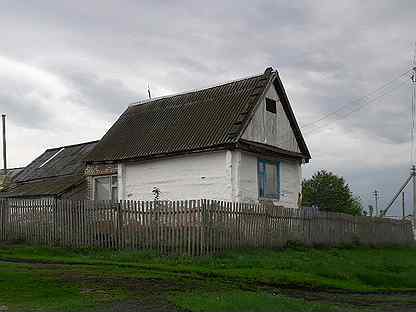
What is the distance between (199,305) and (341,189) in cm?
4627

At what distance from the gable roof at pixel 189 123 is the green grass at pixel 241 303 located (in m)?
13.0

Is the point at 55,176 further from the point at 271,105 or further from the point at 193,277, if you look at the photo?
the point at 193,277

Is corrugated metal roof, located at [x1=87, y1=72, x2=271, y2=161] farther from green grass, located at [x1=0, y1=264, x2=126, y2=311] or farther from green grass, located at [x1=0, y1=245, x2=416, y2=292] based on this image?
green grass, located at [x1=0, y1=264, x2=126, y2=311]

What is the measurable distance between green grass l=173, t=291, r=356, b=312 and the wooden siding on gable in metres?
14.0

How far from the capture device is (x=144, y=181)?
26203 millimetres

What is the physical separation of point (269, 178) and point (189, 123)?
14.1 ft

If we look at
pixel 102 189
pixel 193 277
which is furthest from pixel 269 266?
pixel 102 189

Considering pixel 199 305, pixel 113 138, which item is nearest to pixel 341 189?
pixel 113 138

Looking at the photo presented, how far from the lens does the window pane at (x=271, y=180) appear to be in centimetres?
2612

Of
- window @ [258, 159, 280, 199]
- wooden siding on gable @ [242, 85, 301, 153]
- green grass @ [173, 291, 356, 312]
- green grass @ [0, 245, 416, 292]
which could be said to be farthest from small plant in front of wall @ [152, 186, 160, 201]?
green grass @ [173, 291, 356, 312]

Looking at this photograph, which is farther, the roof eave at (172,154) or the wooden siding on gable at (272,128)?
the wooden siding on gable at (272,128)

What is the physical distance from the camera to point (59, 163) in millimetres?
33125

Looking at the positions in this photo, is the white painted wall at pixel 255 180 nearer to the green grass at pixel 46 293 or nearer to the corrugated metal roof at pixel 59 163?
the corrugated metal roof at pixel 59 163

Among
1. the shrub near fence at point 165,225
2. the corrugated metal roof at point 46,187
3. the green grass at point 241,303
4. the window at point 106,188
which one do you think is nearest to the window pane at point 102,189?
the window at point 106,188
